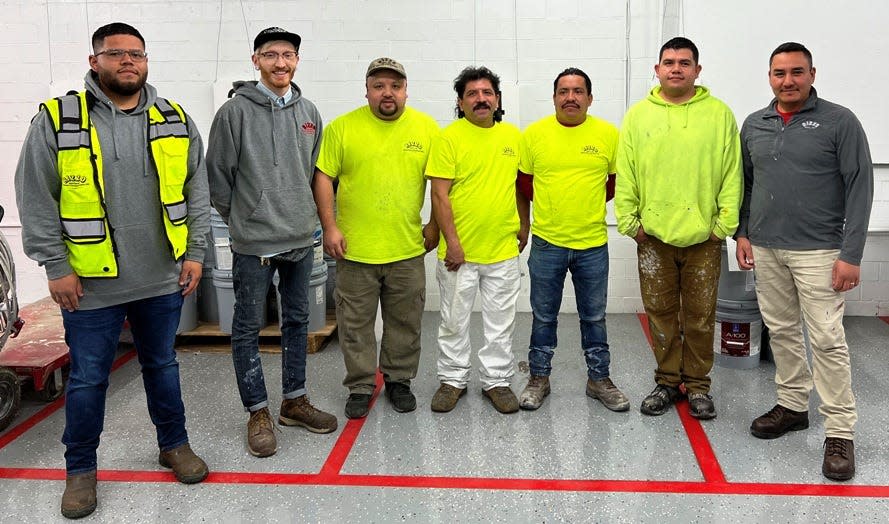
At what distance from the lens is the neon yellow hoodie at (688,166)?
2.99m

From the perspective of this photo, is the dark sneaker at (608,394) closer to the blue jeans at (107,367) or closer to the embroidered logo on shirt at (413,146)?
the embroidered logo on shirt at (413,146)

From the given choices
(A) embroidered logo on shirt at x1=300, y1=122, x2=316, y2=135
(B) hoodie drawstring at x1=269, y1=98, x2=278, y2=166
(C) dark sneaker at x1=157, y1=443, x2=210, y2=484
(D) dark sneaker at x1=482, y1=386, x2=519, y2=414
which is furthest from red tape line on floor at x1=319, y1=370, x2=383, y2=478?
(A) embroidered logo on shirt at x1=300, y1=122, x2=316, y2=135

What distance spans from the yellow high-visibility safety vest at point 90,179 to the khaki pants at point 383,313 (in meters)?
0.92

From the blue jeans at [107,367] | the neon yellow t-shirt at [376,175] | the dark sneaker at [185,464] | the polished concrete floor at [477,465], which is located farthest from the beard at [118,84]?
the polished concrete floor at [477,465]

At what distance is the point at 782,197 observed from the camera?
9.32 ft

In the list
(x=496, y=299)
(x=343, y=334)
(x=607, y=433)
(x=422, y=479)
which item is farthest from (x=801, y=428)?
(x=343, y=334)

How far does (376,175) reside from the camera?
3.13 m

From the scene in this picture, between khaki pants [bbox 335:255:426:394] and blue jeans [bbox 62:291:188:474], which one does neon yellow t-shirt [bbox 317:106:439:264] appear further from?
blue jeans [bbox 62:291:188:474]

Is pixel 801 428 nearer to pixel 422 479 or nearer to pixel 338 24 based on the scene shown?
pixel 422 479

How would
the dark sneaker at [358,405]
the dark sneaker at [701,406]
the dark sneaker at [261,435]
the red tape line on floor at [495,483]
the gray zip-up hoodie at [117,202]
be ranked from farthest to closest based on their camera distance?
the dark sneaker at [358,405] → the dark sneaker at [701,406] → the dark sneaker at [261,435] → the red tape line on floor at [495,483] → the gray zip-up hoodie at [117,202]

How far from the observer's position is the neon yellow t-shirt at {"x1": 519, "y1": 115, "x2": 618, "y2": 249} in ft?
10.5

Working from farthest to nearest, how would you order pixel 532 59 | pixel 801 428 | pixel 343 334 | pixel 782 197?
pixel 532 59, pixel 343 334, pixel 801 428, pixel 782 197

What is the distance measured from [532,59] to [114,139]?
3.30m

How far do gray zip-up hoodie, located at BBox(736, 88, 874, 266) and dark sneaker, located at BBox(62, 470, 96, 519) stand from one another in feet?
9.47
